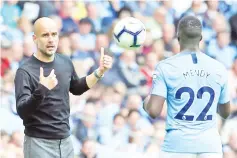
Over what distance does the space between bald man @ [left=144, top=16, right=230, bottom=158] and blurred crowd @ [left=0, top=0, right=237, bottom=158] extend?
3681mm

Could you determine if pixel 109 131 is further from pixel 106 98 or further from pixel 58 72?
pixel 58 72

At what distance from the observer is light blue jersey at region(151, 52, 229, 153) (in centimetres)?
499

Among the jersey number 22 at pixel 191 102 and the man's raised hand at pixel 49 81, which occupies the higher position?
the man's raised hand at pixel 49 81

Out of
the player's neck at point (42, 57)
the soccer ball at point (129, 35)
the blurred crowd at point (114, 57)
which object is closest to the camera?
the player's neck at point (42, 57)

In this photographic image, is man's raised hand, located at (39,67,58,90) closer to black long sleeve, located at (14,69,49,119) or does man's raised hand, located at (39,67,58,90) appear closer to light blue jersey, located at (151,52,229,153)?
black long sleeve, located at (14,69,49,119)

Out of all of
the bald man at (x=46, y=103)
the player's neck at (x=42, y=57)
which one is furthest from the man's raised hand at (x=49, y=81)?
the player's neck at (x=42, y=57)

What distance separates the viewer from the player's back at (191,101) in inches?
196

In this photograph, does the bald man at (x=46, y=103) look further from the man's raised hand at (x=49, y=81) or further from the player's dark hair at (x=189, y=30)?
the player's dark hair at (x=189, y=30)

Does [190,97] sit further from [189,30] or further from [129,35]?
[129,35]

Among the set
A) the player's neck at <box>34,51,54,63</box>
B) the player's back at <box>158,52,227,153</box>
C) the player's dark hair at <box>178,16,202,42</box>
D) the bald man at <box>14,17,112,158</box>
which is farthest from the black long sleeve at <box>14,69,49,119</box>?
the player's dark hair at <box>178,16,202,42</box>

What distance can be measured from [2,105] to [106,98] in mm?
1281

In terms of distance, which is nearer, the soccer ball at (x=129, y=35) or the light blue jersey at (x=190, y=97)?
the light blue jersey at (x=190, y=97)

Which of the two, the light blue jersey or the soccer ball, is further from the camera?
the soccer ball

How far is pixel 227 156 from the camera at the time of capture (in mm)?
9078
